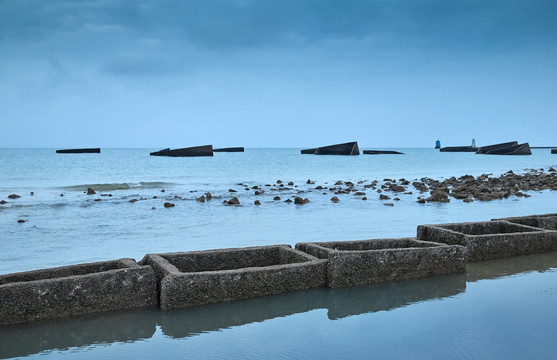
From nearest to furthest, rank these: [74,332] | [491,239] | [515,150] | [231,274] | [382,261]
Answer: [74,332] < [231,274] < [382,261] < [491,239] < [515,150]

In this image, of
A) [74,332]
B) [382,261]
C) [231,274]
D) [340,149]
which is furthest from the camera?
[340,149]

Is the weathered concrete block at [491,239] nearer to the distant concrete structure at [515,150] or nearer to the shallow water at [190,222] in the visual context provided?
the shallow water at [190,222]

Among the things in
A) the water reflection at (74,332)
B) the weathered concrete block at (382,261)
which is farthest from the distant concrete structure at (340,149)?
the water reflection at (74,332)

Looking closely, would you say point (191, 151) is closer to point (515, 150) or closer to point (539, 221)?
point (515, 150)

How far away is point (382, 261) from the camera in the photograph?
6.24 metres

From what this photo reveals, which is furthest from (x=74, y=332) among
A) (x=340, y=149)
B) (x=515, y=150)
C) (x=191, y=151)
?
(x=515, y=150)

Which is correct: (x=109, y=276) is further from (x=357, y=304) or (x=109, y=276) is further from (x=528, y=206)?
(x=528, y=206)

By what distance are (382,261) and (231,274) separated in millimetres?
2021

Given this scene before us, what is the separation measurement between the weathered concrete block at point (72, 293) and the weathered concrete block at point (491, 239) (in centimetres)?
460

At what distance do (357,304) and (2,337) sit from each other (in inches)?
141

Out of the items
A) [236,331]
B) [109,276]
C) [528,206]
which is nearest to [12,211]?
[109,276]

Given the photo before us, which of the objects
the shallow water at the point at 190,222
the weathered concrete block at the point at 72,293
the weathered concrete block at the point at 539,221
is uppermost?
the weathered concrete block at the point at 539,221

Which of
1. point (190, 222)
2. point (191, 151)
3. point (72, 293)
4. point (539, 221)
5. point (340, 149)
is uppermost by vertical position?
point (340, 149)

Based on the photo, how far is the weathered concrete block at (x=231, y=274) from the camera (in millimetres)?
5188
